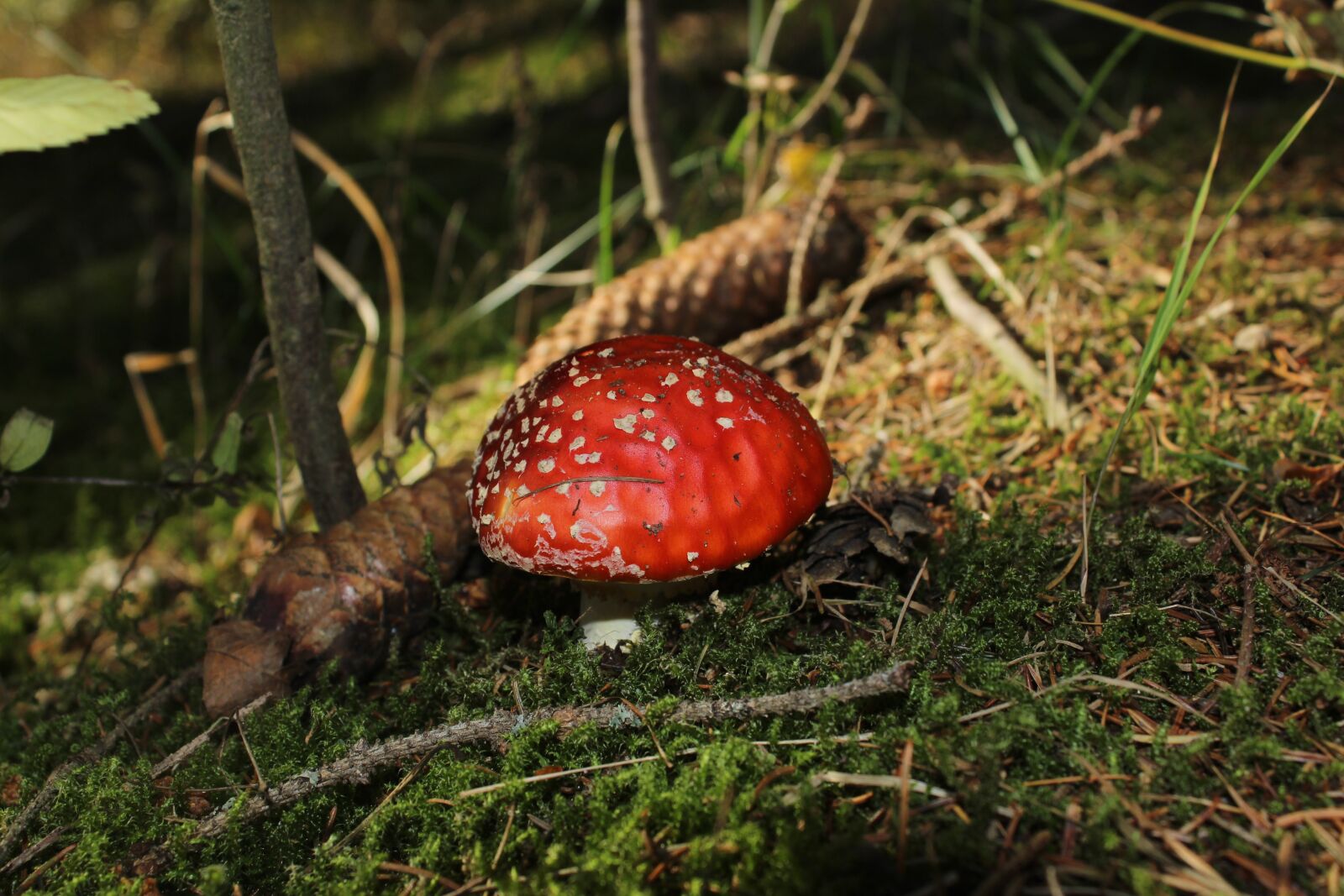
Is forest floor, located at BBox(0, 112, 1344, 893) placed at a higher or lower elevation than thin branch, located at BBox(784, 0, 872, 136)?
lower

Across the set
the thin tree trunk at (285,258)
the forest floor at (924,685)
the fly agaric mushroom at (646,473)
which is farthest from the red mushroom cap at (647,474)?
the thin tree trunk at (285,258)

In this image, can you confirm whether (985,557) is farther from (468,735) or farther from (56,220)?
(56,220)

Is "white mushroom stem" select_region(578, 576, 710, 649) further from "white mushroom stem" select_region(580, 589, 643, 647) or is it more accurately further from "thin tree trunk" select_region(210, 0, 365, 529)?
"thin tree trunk" select_region(210, 0, 365, 529)

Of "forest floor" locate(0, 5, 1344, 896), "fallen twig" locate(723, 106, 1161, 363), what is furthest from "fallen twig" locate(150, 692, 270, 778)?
"fallen twig" locate(723, 106, 1161, 363)

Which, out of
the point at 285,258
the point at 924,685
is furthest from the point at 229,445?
the point at 924,685

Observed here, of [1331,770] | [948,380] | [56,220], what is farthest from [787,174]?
[56,220]

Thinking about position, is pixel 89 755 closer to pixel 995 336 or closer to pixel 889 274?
pixel 995 336

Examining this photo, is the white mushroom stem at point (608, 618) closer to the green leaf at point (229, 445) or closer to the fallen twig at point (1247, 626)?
the green leaf at point (229, 445)
